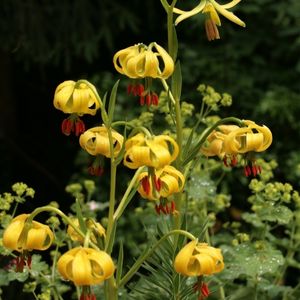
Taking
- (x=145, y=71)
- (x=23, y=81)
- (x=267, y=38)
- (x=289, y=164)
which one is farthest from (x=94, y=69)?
(x=145, y=71)

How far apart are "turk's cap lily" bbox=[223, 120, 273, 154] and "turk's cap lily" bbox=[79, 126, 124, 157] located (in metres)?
0.23

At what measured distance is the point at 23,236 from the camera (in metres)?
1.65

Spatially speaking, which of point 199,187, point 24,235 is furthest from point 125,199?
point 199,187

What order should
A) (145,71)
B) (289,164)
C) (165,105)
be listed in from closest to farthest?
1. (145,71)
2. (165,105)
3. (289,164)

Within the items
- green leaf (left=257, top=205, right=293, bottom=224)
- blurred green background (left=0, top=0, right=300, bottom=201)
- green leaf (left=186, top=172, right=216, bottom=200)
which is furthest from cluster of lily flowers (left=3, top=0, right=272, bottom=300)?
blurred green background (left=0, top=0, right=300, bottom=201)

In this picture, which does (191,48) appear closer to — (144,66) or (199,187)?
(199,187)

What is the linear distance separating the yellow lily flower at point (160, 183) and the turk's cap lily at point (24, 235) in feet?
0.70

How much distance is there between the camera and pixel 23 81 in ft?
14.2

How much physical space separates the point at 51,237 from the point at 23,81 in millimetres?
2735

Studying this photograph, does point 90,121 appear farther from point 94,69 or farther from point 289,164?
point 289,164

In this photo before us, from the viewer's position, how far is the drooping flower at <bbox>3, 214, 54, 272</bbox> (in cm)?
164

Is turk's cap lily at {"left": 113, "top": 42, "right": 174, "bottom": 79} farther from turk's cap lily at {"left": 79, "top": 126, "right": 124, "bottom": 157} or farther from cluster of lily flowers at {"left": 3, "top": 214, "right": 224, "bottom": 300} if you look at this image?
cluster of lily flowers at {"left": 3, "top": 214, "right": 224, "bottom": 300}

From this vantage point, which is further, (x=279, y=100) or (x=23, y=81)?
(x=23, y=81)

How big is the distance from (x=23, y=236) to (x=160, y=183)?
284 mm
